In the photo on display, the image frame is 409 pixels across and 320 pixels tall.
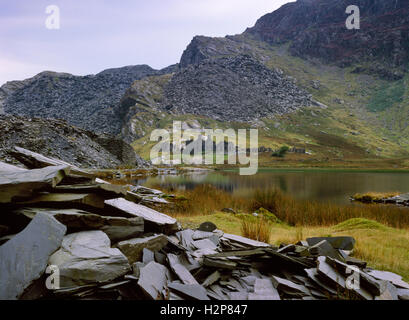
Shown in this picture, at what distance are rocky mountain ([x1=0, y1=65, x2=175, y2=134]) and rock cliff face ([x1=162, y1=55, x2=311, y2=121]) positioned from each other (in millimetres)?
39004

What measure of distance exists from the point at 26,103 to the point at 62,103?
2000cm

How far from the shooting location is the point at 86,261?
2.91 m

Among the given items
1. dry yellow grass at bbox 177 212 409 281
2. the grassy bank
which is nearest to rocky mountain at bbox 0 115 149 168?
the grassy bank

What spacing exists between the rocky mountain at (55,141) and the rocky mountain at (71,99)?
9511 centimetres

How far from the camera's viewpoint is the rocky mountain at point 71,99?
13262cm

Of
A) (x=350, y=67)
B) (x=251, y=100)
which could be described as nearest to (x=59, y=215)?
(x=251, y=100)

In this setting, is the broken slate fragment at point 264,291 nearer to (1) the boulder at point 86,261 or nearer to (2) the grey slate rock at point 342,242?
(1) the boulder at point 86,261

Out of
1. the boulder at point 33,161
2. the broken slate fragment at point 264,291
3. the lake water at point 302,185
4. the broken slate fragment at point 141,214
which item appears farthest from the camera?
the lake water at point 302,185

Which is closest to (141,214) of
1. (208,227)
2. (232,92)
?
(208,227)

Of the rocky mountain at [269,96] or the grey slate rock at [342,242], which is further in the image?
the rocky mountain at [269,96]

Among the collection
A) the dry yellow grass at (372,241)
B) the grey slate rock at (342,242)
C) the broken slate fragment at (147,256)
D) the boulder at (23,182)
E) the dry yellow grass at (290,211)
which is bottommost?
the dry yellow grass at (290,211)

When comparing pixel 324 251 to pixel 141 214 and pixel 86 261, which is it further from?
pixel 86 261

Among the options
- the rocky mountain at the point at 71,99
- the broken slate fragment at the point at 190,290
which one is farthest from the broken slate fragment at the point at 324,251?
the rocky mountain at the point at 71,99

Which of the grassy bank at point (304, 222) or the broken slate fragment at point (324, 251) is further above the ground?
the broken slate fragment at point (324, 251)
